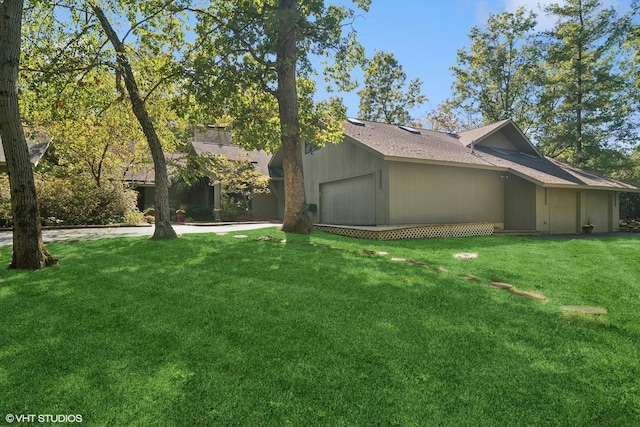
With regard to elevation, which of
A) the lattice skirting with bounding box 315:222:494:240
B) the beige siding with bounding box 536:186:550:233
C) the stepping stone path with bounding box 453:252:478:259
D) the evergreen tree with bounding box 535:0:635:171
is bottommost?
the stepping stone path with bounding box 453:252:478:259

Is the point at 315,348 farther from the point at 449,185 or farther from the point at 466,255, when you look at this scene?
the point at 449,185

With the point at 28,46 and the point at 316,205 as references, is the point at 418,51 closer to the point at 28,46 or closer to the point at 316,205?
the point at 316,205

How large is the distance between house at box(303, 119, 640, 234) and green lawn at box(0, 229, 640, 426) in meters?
6.88

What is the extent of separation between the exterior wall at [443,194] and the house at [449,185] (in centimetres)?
3

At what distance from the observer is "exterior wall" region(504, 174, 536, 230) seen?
43.6ft

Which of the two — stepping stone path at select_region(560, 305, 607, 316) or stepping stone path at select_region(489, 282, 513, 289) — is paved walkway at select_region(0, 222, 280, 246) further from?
stepping stone path at select_region(560, 305, 607, 316)

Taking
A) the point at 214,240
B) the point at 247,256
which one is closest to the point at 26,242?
the point at 247,256

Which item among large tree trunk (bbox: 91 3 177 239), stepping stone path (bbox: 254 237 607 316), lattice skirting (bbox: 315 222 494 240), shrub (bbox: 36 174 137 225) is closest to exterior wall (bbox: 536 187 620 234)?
lattice skirting (bbox: 315 222 494 240)

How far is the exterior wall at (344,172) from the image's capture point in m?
12.0

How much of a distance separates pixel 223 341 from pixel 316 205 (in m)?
14.0

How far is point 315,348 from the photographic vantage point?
2742 mm

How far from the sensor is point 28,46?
949 centimetres

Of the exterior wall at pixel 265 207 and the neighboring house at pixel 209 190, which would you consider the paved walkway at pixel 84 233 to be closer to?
the neighboring house at pixel 209 190

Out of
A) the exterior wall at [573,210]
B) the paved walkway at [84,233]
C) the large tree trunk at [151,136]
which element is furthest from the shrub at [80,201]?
the exterior wall at [573,210]
